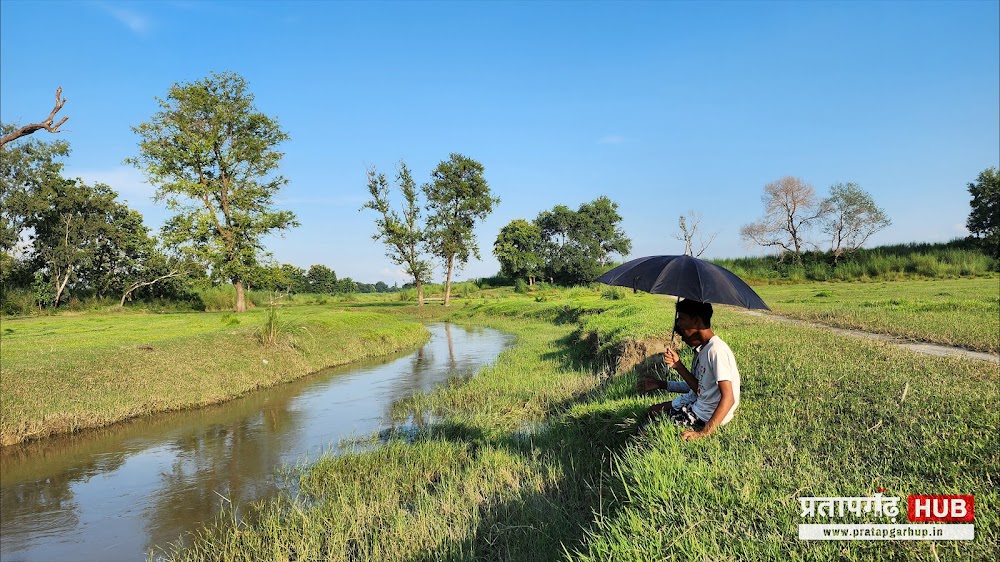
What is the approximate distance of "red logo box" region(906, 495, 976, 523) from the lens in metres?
3.21

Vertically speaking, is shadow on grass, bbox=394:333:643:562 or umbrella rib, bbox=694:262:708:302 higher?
umbrella rib, bbox=694:262:708:302

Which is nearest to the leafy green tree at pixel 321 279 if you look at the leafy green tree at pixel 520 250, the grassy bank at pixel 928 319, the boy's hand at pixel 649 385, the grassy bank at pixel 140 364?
the leafy green tree at pixel 520 250

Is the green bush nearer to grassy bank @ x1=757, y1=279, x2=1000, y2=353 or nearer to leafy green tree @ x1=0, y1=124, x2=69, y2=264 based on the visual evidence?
leafy green tree @ x1=0, y1=124, x2=69, y2=264

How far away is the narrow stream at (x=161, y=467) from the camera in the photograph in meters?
6.38

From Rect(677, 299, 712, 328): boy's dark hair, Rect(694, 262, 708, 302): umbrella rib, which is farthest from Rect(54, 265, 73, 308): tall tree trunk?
Rect(694, 262, 708, 302): umbrella rib

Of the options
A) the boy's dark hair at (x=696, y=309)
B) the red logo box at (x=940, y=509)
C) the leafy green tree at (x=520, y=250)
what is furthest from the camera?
the leafy green tree at (x=520, y=250)

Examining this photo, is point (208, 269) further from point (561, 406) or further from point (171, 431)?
point (561, 406)

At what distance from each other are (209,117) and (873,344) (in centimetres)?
3642

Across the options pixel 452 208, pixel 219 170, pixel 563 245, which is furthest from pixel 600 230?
pixel 219 170

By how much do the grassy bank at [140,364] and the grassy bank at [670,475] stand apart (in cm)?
685

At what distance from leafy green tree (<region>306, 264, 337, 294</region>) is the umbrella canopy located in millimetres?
75111

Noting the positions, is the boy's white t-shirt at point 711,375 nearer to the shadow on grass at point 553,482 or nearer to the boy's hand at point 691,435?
the boy's hand at point 691,435

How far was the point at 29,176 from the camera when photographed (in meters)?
33.3

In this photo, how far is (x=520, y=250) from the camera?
6644cm
